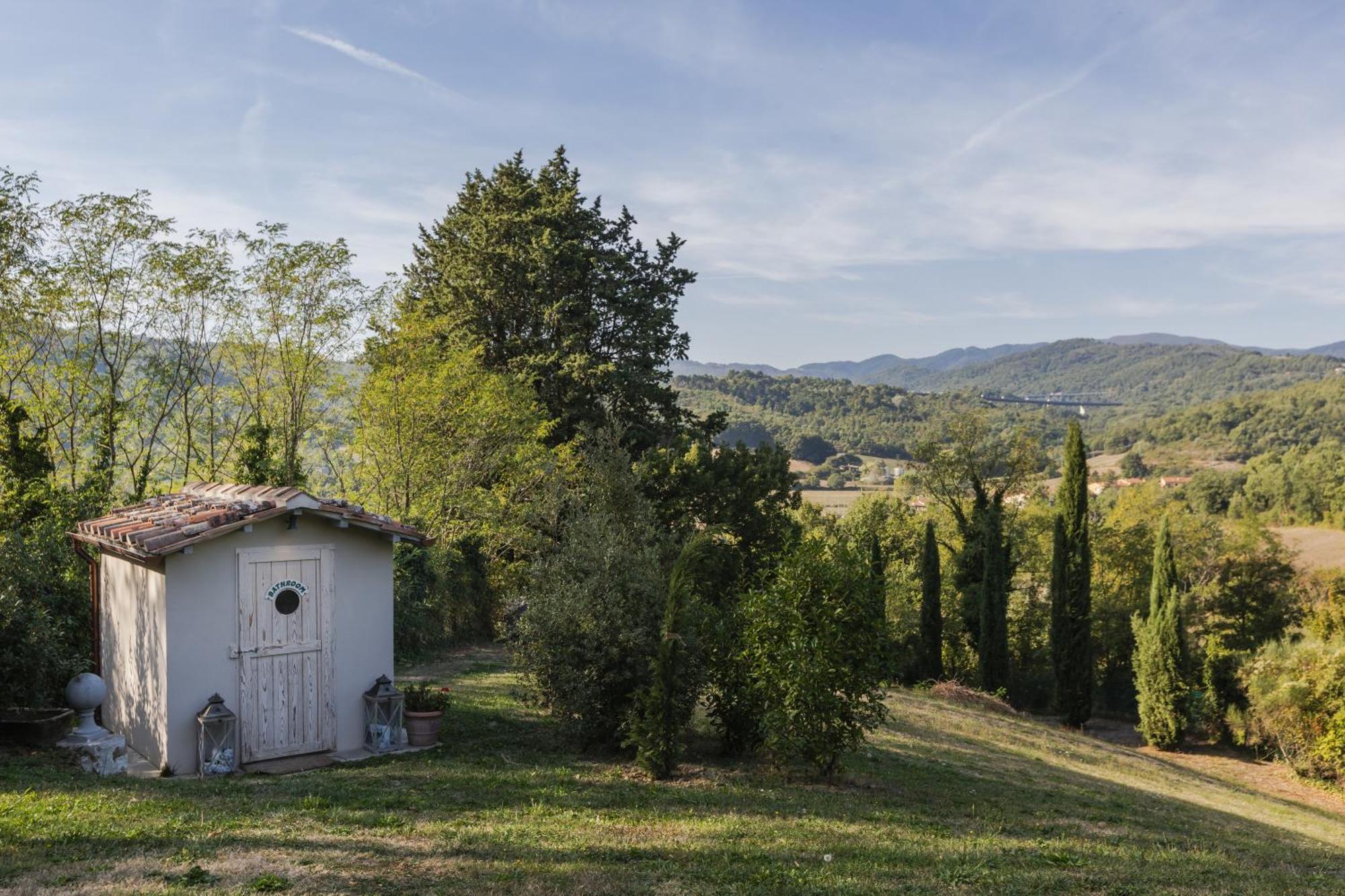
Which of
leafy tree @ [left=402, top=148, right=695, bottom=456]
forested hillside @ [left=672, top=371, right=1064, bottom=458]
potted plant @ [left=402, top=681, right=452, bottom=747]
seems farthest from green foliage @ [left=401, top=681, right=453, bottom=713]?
forested hillside @ [left=672, top=371, right=1064, bottom=458]

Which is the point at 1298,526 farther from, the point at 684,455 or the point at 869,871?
the point at 869,871

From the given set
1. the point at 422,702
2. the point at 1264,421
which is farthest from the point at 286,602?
the point at 1264,421

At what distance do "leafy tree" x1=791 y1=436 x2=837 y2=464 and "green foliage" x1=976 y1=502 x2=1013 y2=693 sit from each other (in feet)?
164

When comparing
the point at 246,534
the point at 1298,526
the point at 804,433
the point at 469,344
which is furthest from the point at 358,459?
the point at 804,433

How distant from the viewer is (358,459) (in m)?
22.2

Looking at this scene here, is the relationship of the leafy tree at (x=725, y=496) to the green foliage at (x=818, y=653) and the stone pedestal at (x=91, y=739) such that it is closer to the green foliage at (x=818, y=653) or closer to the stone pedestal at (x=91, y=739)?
the green foliage at (x=818, y=653)

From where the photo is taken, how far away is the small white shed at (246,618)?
30.5 ft

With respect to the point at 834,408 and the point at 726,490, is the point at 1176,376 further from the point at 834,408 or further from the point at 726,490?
the point at 726,490

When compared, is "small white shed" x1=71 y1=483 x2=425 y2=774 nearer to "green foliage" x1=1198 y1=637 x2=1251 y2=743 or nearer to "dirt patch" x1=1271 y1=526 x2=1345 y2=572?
"green foliage" x1=1198 y1=637 x2=1251 y2=743

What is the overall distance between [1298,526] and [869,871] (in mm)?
59944

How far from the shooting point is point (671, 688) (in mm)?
9578

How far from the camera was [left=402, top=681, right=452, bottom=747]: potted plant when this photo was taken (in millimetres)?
10594

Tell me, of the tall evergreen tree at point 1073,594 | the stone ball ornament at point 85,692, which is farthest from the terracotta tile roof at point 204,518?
the tall evergreen tree at point 1073,594

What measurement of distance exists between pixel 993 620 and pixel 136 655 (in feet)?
88.3
